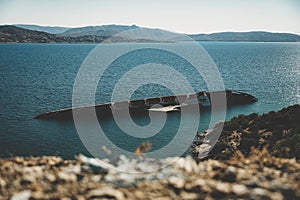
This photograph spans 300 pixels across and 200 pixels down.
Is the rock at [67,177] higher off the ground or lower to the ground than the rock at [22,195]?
higher

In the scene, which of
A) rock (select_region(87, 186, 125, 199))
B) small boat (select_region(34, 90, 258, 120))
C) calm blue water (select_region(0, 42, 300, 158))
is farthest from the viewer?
small boat (select_region(34, 90, 258, 120))

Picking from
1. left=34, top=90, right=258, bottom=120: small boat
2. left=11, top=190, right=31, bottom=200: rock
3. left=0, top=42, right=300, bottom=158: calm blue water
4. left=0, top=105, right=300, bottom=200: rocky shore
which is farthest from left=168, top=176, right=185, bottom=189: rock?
left=34, top=90, right=258, bottom=120: small boat

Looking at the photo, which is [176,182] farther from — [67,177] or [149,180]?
[67,177]

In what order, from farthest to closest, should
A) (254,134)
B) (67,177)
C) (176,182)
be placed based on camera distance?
(254,134) < (67,177) < (176,182)

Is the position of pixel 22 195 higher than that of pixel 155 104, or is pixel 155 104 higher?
pixel 22 195

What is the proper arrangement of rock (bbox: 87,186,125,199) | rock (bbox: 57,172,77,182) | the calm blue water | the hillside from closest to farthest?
rock (bbox: 87,186,125,199), rock (bbox: 57,172,77,182), the hillside, the calm blue water

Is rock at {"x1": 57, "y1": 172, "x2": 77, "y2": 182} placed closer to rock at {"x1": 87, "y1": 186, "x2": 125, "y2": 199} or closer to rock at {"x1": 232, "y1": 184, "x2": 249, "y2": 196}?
rock at {"x1": 87, "y1": 186, "x2": 125, "y2": 199}

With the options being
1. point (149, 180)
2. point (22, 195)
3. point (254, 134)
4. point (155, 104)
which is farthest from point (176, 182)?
point (155, 104)

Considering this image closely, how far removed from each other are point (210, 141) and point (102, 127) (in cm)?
1834

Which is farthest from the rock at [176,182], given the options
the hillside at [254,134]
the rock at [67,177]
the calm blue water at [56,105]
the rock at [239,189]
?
the hillside at [254,134]

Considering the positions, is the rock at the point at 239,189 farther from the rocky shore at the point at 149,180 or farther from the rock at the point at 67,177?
the rock at the point at 67,177

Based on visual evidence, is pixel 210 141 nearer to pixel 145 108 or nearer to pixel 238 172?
pixel 145 108

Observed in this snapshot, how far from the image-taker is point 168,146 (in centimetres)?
4069

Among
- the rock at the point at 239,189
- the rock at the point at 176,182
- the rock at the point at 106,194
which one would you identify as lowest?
the rock at the point at 106,194
